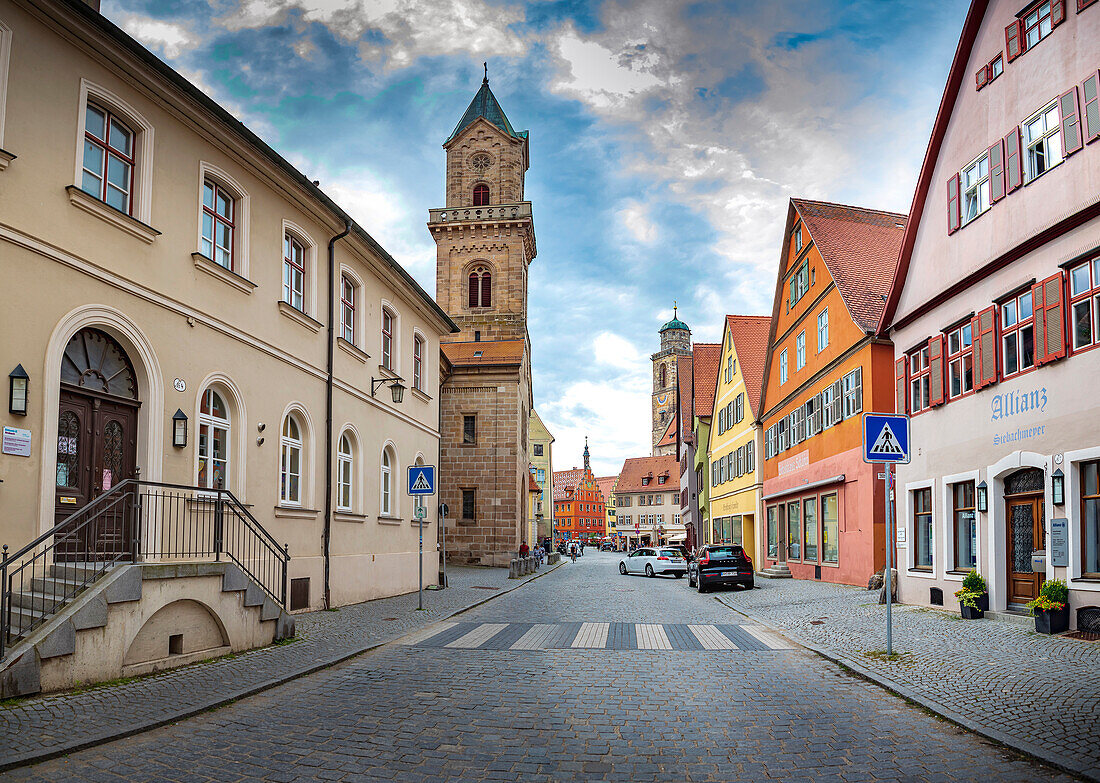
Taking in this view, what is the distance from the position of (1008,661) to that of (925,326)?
395 inches

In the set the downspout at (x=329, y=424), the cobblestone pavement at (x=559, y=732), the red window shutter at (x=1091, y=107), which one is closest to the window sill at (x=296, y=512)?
the downspout at (x=329, y=424)

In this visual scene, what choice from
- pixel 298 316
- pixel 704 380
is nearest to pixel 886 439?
pixel 298 316

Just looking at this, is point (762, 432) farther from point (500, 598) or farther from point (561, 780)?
point (561, 780)

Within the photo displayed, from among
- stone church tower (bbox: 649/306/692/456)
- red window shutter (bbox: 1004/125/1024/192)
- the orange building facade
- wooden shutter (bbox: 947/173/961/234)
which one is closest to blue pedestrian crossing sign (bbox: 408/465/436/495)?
wooden shutter (bbox: 947/173/961/234)

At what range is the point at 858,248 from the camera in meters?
28.4

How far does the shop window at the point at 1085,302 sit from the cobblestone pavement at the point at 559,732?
21.3ft

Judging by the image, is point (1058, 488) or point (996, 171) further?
point (996, 171)

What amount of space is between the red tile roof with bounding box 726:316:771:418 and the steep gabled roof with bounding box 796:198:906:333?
30.1ft

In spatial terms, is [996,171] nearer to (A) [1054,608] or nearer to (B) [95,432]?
(A) [1054,608]

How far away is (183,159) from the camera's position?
44.3ft

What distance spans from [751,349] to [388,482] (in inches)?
914

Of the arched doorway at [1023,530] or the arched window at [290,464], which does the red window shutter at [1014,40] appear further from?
the arched window at [290,464]

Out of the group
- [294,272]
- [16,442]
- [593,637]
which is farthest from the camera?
[294,272]

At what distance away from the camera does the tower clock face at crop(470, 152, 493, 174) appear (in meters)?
55.4
